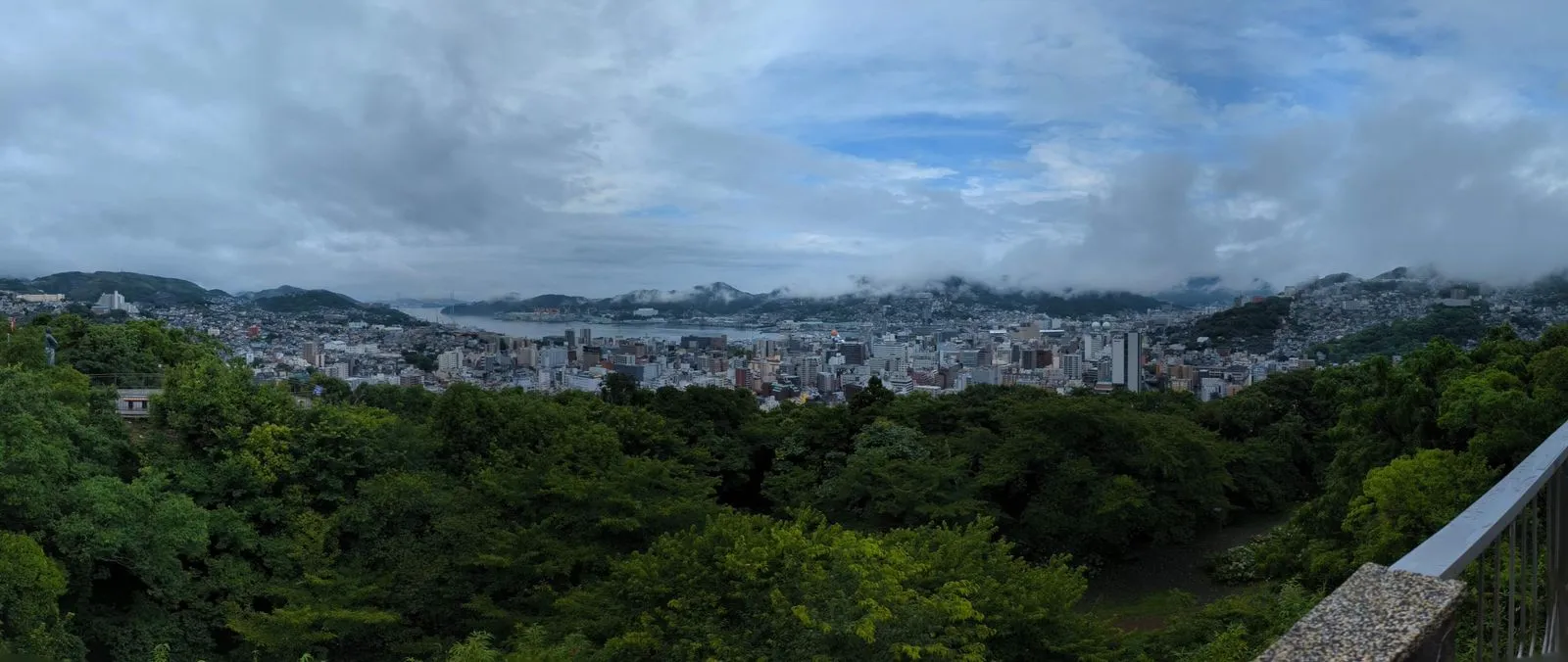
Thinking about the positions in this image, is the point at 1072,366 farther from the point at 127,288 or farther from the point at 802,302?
the point at 127,288

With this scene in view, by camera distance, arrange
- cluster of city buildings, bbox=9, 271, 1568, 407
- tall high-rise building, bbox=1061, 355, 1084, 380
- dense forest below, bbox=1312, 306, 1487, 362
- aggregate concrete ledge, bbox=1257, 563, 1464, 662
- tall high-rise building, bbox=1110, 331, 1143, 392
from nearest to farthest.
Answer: aggregate concrete ledge, bbox=1257, 563, 1464, 662 < dense forest below, bbox=1312, 306, 1487, 362 < cluster of city buildings, bbox=9, 271, 1568, 407 < tall high-rise building, bbox=1110, 331, 1143, 392 < tall high-rise building, bbox=1061, 355, 1084, 380

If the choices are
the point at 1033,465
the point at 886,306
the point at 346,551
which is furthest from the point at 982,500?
the point at 886,306

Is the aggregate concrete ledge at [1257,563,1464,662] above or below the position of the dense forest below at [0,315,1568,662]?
above

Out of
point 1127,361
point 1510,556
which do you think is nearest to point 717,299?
point 1127,361

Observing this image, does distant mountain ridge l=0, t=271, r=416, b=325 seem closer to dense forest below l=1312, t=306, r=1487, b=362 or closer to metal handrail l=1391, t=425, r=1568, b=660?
dense forest below l=1312, t=306, r=1487, b=362

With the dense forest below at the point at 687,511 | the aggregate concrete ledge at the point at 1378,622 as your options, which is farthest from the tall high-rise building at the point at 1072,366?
the aggregate concrete ledge at the point at 1378,622

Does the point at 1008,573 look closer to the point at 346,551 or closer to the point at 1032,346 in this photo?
the point at 346,551

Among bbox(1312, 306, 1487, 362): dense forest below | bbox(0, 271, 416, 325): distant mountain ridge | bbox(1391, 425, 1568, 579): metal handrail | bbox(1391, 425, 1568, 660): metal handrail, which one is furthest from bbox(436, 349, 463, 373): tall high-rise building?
bbox(1391, 425, 1568, 579): metal handrail
